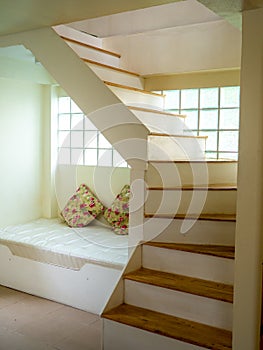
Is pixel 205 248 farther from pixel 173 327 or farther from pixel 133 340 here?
pixel 133 340

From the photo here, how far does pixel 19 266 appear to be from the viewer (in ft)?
13.1

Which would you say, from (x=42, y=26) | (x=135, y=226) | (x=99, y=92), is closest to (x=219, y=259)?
(x=135, y=226)

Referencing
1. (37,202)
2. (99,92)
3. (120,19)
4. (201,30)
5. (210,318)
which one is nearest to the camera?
(210,318)

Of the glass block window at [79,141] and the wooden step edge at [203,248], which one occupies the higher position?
the glass block window at [79,141]

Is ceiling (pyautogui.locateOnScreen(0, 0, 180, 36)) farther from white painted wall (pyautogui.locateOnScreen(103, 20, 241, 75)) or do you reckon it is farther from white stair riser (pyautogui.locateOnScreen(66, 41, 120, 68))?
white painted wall (pyautogui.locateOnScreen(103, 20, 241, 75))

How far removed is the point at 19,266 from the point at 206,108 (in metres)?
2.48

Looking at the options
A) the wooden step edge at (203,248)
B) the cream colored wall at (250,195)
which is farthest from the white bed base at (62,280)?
the cream colored wall at (250,195)

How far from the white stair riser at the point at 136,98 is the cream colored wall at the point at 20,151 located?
1.79 meters

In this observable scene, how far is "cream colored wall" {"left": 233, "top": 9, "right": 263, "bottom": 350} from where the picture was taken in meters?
2.05

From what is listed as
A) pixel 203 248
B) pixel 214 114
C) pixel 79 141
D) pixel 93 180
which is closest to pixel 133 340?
pixel 203 248

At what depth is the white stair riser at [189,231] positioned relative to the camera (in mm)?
2820

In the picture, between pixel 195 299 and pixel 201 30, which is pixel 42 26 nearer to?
pixel 201 30

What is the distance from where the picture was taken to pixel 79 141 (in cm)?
500

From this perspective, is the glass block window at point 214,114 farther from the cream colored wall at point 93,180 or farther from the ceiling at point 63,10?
the ceiling at point 63,10
